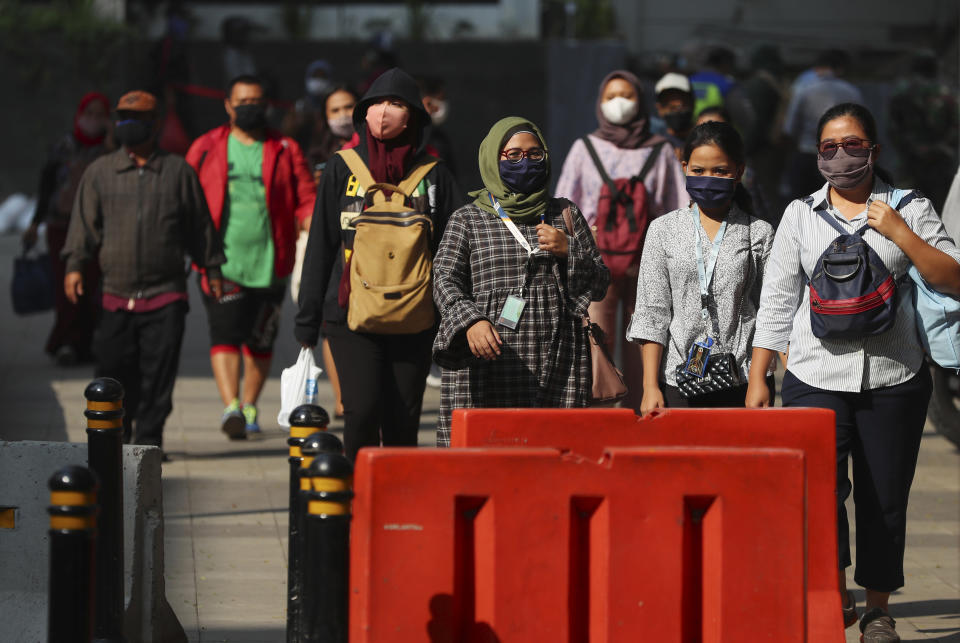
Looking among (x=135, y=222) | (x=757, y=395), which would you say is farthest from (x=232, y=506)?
(x=757, y=395)

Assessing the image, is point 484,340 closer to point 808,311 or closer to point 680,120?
point 808,311

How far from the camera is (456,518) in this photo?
4336 mm

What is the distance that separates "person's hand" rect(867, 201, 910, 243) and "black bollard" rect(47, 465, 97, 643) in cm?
281

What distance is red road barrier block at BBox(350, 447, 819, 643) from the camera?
14.1 feet

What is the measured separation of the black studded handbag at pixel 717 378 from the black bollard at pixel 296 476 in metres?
1.50

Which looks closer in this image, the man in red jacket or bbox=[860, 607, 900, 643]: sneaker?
bbox=[860, 607, 900, 643]: sneaker

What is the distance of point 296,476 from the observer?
520cm

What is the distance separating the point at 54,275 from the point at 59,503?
8.42m

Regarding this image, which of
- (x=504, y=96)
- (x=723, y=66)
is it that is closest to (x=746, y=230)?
(x=723, y=66)

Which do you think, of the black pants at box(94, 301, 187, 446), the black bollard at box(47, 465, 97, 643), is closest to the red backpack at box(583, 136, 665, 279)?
the black pants at box(94, 301, 187, 446)

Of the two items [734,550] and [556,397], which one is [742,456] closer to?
[734,550]

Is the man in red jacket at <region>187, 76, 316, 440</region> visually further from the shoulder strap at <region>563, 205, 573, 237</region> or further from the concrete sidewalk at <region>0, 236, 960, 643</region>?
the shoulder strap at <region>563, 205, 573, 237</region>

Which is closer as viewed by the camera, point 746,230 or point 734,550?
point 734,550

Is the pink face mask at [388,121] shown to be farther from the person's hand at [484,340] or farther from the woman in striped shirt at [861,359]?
the woman in striped shirt at [861,359]
